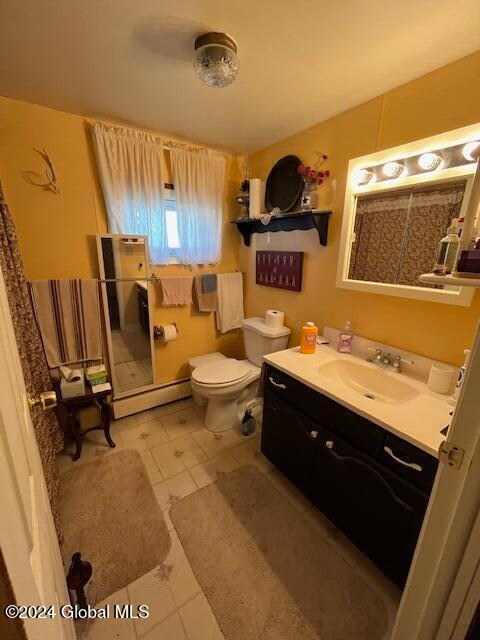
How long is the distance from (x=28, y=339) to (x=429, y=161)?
235 cm

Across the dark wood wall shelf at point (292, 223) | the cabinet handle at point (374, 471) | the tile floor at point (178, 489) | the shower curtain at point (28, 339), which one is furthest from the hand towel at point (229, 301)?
the cabinet handle at point (374, 471)

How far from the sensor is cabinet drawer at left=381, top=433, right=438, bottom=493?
0.95m

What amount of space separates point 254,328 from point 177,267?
0.84 meters

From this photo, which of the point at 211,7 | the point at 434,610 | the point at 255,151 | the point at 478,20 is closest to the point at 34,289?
the point at 211,7

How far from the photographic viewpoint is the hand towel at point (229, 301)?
246cm

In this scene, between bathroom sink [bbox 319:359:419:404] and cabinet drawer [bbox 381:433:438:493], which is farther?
bathroom sink [bbox 319:359:419:404]

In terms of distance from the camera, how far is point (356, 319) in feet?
5.51

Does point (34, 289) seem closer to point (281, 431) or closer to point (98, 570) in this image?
point (98, 570)

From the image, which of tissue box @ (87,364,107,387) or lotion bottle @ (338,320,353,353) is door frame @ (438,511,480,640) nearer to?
lotion bottle @ (338,320,353,353)

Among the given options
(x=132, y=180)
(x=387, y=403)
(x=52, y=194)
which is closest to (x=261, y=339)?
(x=387, y=403)

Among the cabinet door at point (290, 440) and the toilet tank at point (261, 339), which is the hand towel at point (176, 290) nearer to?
the toilet tank at point (261, 339)

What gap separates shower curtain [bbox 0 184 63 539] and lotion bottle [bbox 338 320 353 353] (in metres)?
1.68

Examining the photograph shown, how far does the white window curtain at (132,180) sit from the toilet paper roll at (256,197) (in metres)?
0.69

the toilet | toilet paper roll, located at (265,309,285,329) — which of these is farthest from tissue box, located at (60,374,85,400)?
toilet paper roll, located at (265,309,285,329)
